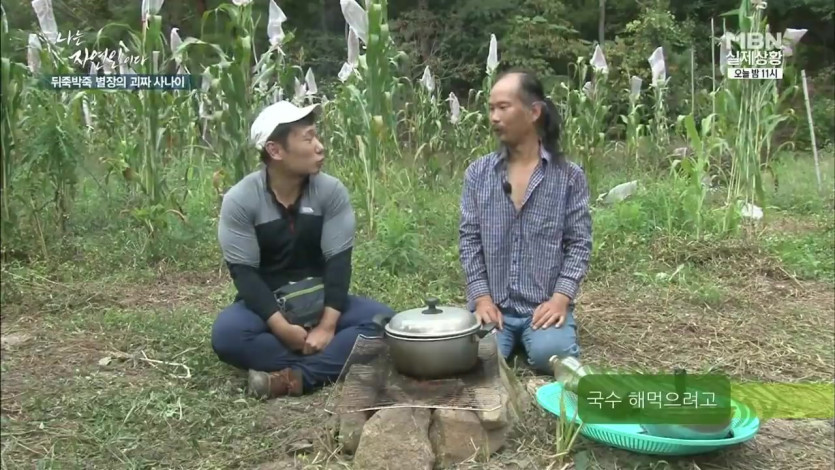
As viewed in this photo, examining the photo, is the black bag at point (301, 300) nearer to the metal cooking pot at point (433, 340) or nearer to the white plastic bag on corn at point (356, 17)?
the metal cooking pot at point (433, 340)

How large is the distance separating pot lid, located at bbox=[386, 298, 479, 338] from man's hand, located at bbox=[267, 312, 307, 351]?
394 millimetres

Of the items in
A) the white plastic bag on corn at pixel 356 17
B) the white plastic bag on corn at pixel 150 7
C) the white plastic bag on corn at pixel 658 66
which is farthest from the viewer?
the white plastic bag on corn at pixel 658 66

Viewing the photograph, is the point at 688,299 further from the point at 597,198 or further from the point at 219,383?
the point at 219,383

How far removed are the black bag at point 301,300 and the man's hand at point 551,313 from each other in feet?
1.86

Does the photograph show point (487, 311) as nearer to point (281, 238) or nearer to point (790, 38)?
point (281, 238)

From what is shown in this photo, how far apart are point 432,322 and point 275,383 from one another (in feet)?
1.80

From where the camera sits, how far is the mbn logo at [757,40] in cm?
359

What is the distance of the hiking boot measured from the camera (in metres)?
2.01

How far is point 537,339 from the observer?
6.94ft

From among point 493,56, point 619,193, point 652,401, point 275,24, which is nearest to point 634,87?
point 619,193

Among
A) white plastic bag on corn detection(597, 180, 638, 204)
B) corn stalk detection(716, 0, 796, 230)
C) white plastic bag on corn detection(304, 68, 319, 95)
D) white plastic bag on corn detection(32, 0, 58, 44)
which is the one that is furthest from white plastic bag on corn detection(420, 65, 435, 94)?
white plastic bag on corn detection(32, 0, 58, 44)

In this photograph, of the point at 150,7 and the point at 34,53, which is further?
the point at 150,7

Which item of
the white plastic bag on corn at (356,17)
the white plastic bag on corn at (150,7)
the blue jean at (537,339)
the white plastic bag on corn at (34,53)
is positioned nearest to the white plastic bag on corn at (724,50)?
the white plastic bag on corn at (356,17)

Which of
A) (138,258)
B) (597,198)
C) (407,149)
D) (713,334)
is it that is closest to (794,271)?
(713,334)
